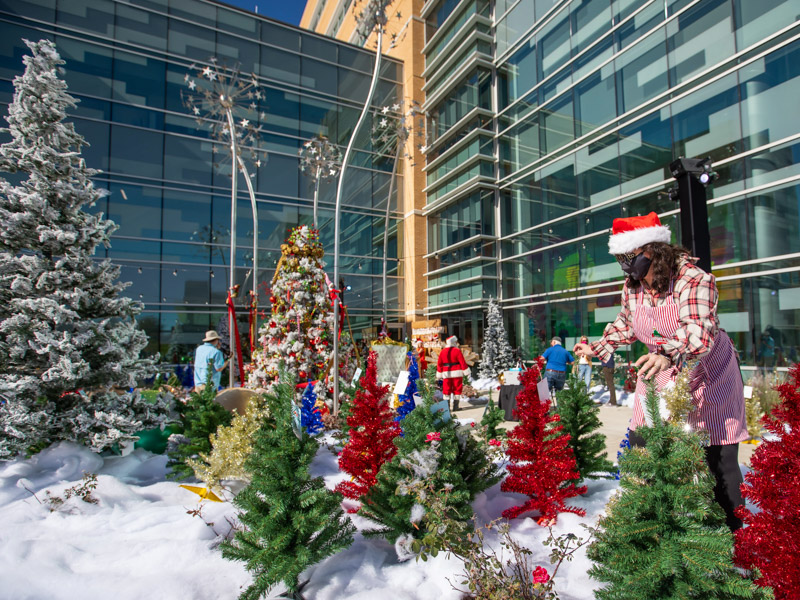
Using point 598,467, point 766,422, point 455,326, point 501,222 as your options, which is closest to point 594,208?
point 501,222

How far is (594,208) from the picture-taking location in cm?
1517

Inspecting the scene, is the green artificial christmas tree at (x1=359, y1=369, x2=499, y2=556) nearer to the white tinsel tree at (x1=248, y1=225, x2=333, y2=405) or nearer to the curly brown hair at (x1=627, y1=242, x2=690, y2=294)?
the curly brown hair at (x1=627, y1=242, x2=690, y2=294)

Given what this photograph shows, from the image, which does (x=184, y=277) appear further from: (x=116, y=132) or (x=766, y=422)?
(x=766, y=422)

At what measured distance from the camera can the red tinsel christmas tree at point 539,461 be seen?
9.54ft

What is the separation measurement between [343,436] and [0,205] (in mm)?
3847

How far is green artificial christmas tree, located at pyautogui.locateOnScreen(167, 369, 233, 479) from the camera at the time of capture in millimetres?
4055

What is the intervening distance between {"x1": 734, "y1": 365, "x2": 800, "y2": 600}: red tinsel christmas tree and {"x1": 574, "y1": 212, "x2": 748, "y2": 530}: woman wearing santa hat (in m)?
0.38

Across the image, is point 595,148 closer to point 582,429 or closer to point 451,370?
point 451,370

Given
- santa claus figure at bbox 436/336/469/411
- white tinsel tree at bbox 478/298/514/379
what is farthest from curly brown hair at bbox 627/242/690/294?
white tinsel tree at bbox 478/298/514/379

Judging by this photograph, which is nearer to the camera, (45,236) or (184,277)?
(45,236)

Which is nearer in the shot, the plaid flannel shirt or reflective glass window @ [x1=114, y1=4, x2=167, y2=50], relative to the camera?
the plaid flannel shirt

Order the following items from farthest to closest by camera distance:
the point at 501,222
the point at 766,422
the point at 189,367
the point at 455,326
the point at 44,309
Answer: the point at 455,326
the point at 501,222
the point at 189,367
the point at 44,309
the point at 766,422

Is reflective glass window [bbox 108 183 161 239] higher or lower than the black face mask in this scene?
higher

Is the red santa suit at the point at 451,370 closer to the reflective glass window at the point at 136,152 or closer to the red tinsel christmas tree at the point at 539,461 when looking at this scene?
the red tinsel christmas tree at the point at 539,461
